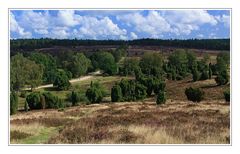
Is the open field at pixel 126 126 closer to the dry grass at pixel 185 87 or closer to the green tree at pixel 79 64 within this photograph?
the green tree at pixel 79 64

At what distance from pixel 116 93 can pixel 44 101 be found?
3.04 meters

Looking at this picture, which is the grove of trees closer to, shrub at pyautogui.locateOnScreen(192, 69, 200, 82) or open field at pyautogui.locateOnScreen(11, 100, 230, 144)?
shrub at pyautogui.locateOnScreen(192, 69, 200, 82)

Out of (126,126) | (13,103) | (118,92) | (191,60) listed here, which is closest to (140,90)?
(118,92)

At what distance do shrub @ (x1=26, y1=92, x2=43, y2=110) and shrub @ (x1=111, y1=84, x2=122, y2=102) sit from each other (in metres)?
2.93

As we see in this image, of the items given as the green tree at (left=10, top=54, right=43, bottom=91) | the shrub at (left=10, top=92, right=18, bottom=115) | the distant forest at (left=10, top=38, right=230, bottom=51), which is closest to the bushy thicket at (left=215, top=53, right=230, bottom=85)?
the distant forest at (left=10, top=38, right=230, bottom=51)

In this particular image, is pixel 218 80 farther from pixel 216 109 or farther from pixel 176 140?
pixel 176 140

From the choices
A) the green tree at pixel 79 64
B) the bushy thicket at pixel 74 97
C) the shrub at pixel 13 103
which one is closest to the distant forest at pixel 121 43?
the green tree at pixel 79 64

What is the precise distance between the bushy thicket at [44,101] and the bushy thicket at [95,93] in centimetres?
129

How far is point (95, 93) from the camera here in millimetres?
18531

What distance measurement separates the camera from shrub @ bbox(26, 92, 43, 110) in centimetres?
1700

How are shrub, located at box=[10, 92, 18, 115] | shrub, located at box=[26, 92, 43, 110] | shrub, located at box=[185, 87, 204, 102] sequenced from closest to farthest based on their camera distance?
shrub, located at box=[10, 92, 18, 115] → shrub, located at box=[26, 92, 43, 110] → shrub, located at box=[185, 87, 204, 102]

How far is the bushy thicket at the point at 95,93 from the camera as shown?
58.4 feet

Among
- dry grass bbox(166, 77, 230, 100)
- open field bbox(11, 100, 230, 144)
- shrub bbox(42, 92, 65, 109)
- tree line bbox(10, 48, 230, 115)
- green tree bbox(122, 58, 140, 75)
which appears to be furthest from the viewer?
dry grass bbox(166, 77, 230, 100)

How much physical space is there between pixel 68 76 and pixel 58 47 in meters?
1.75
